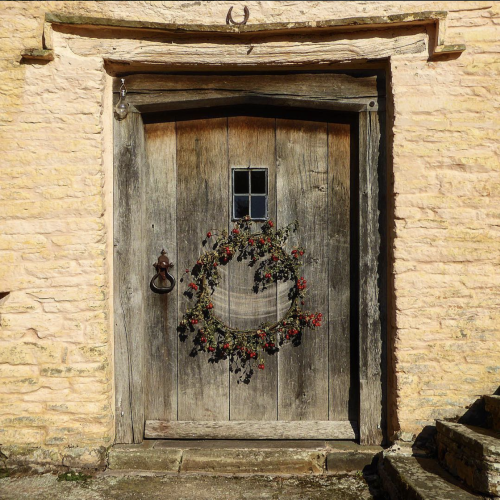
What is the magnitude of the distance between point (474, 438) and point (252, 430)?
1.35 metres

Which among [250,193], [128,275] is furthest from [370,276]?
[128,275]

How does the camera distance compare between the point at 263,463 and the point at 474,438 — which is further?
the point at 263,463

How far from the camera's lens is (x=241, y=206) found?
3.70 metres

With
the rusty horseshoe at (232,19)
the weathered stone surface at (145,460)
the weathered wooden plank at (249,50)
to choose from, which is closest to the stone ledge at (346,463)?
the weathered stone surface at (145,460)

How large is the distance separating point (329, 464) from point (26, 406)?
1.76 meters

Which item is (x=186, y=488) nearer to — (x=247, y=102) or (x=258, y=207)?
(x=258, y=207)

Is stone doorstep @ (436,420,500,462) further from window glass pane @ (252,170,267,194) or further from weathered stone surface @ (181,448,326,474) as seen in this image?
window glass pane @ (252,170,267,194)

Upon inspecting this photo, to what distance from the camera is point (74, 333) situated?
3.38m

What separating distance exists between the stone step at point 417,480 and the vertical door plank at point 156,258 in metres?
1.34

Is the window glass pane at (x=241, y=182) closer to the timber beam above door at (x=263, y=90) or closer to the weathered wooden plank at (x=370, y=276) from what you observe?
the timber beam above door at (x=263, y=90)

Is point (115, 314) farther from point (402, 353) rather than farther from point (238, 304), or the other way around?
point (402, 353)

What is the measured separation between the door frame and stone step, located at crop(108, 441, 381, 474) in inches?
6.8

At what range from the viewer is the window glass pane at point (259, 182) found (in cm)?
369

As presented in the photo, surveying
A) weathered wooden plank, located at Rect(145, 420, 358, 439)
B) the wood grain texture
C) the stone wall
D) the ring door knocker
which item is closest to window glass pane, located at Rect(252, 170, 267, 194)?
the wood grain texture
